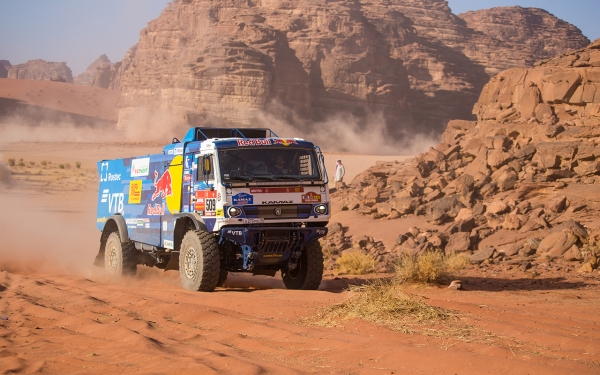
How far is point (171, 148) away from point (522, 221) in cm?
1093

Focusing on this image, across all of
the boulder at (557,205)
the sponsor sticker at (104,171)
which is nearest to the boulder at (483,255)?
the boulder at (557,205)

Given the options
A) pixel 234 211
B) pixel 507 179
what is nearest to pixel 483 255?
pixel 507 179

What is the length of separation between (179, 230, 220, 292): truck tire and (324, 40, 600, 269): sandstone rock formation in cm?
791

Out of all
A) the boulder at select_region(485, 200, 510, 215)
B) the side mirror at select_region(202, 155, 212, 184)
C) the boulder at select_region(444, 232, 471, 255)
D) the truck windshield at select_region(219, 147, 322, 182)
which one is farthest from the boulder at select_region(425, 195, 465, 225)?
the side mirror at select_region(202, 155, 212, 184)

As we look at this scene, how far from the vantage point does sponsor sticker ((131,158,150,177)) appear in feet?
48.8

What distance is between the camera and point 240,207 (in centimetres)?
1184

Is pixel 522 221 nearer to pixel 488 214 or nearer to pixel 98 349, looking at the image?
pixel 488 214

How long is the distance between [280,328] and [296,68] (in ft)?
250

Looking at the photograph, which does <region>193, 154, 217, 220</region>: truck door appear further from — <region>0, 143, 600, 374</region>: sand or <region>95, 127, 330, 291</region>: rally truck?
<region>0, 143, 600, 374</region>: sand

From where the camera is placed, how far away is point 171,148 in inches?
546

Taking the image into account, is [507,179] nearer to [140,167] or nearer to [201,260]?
[140,167]

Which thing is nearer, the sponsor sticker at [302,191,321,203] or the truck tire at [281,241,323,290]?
the sponsor sticker at [302,191,321,203]

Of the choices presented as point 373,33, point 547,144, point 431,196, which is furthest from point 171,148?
point 373,33

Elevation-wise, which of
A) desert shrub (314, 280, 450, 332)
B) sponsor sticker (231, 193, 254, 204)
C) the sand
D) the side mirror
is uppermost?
the side mirror
